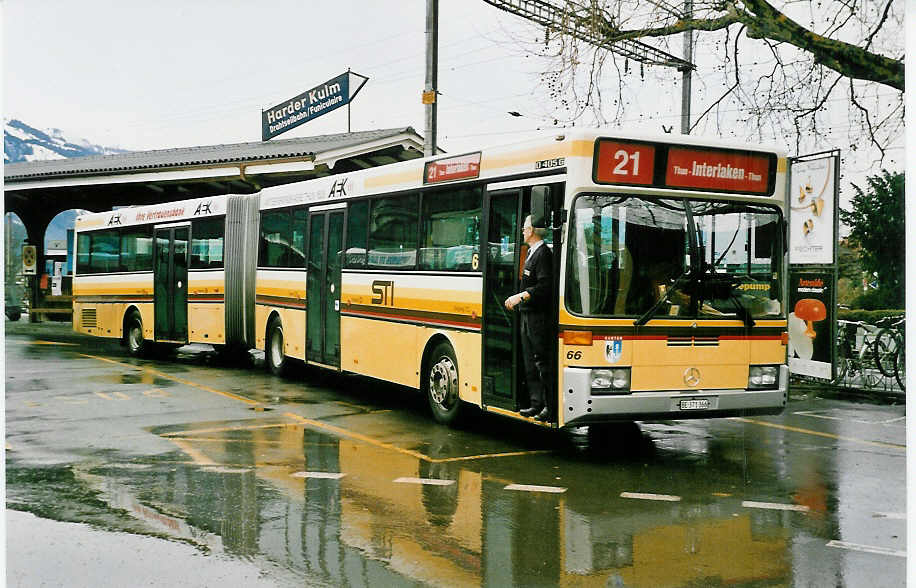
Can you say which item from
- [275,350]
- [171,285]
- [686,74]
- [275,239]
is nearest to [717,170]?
[275,239]

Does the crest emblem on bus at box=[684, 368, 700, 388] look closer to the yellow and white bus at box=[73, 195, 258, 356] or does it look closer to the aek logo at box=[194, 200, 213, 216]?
the yellow and white bus at box=[73, 195, 258, 356]

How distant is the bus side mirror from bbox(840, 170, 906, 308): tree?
982 centimetres

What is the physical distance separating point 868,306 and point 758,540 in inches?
556

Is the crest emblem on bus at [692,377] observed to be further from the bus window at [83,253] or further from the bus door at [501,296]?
the bus window at [83,253]

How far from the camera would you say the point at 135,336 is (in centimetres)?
2044

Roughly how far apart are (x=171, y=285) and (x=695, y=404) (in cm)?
1252

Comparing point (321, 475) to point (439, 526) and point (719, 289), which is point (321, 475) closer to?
point (439, 526)

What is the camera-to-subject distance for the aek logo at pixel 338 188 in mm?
13938

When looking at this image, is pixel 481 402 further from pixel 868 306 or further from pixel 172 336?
pixel 868 306

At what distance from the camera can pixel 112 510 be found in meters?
7.44

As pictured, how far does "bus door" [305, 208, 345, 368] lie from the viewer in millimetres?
14070

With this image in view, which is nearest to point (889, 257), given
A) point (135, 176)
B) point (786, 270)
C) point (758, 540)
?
point (786, 270)

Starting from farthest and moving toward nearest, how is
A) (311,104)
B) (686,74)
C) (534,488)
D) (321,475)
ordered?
1. (311,104)
2. (686,74)
3. (321,475)
4. (534,488)

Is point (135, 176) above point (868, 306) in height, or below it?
above
